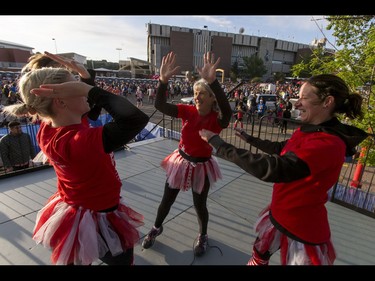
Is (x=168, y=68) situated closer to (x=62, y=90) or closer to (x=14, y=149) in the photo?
(x=62, y=90)

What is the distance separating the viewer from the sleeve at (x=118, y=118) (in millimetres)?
1165

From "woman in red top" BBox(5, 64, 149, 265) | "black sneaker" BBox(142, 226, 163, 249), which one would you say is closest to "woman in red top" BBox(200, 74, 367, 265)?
"woman in red top" BBox(5, 64, 149, 265)

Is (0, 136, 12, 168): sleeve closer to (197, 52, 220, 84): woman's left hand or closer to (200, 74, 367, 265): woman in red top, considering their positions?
(197, 52, 220, 84): woman's left hand

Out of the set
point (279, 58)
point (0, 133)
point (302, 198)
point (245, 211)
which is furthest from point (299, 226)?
point (279, 58)

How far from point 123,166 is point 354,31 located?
17.0 ft

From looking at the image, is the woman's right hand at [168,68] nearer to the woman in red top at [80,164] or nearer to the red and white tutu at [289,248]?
the woman in red top at [80,164]

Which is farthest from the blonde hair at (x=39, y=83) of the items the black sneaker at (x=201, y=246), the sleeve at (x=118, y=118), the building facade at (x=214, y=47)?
the building facade at (x=214, y=47)

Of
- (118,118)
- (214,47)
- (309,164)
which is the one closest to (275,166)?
(309,164)

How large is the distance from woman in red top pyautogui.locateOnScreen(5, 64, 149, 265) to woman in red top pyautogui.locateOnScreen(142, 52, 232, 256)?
769 millimetres

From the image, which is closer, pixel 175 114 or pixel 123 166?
pixel 175 114

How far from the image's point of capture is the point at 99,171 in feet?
4.77

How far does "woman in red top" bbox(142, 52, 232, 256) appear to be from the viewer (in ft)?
7.43

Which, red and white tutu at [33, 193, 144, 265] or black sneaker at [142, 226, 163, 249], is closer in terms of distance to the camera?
red and white tutu at [33, 193, 144, 265]

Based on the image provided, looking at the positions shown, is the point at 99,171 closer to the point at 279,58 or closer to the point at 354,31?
the point at 354,31
